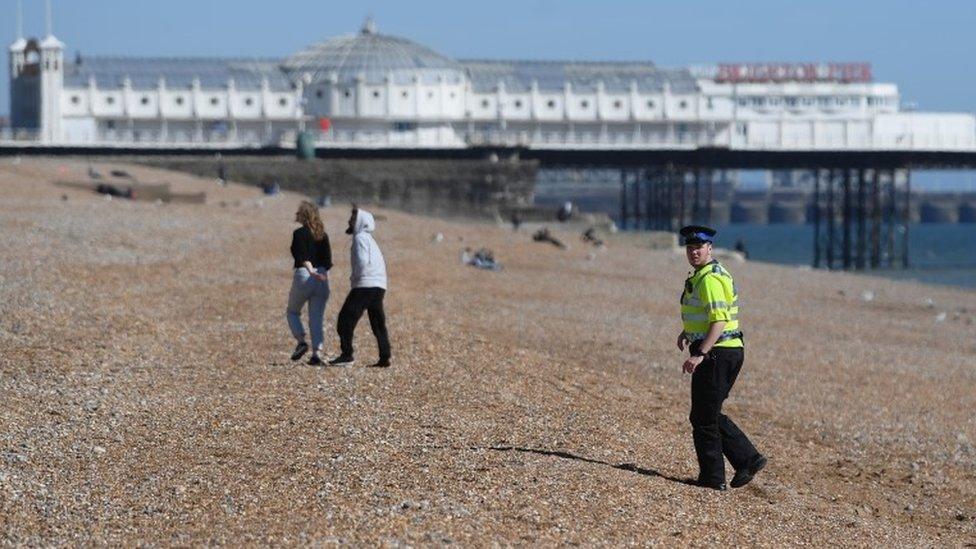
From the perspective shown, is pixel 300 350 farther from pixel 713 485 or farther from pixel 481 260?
pixel 481 260

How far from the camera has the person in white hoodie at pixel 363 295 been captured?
45.3ft

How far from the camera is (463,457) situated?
1006 cm

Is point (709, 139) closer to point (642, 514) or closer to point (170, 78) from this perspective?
point (170, 78)

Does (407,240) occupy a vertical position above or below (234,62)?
below

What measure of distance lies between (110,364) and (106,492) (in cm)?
469

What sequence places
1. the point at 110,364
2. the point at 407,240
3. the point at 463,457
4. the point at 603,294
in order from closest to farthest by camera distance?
the point at 463,457 → the point at 110,364 → the point at 603,294 → the point at 407,240

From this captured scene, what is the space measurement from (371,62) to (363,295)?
69.1m

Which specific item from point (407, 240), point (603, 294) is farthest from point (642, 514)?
point (407, 240)

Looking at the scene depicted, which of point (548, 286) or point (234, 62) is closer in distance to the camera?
point (548, 286)

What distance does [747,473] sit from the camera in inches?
403

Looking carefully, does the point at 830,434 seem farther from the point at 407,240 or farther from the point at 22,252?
the point at 407,240

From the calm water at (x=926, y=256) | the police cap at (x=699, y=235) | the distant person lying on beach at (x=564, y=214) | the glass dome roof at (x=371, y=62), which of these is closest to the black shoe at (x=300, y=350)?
the police cap at (x=699, y=235)

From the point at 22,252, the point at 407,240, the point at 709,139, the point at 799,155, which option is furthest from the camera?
the point at 709,139

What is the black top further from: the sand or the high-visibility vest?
the high-visibility vest
